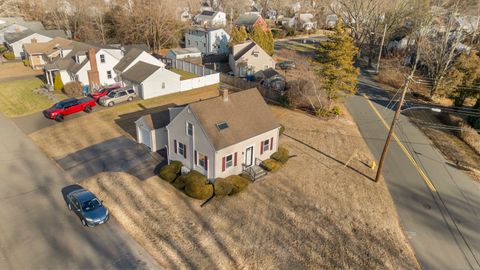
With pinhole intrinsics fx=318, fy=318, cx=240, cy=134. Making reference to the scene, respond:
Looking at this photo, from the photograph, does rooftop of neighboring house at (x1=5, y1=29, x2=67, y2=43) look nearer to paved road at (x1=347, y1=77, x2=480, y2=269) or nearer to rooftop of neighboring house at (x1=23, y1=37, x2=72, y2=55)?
rooftop of neighboring house at (x1=23, y1=37, x2=72, y2=55)

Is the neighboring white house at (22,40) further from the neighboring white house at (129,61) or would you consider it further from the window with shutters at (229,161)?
the window with shutters at (229,161)

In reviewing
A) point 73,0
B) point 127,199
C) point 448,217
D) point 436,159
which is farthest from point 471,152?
point 73,0

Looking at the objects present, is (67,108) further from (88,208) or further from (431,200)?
(431,200)

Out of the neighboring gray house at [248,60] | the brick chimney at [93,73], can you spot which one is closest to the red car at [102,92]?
the brick chimney at [93,73]

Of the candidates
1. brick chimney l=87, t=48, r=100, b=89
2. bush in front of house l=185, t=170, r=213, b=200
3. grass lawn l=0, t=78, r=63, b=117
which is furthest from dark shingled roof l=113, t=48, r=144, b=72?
bush in front of house l=185, t=170, r=213, b=200

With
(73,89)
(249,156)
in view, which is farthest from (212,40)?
(249,156)

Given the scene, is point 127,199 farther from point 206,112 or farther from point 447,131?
point 447,131
